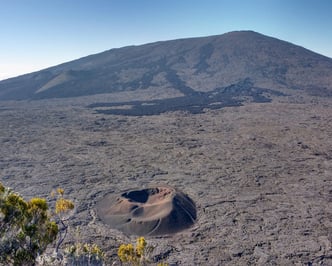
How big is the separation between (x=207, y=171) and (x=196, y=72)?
235 feet

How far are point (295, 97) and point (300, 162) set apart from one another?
43.1m

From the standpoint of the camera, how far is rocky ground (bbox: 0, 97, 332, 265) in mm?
16844

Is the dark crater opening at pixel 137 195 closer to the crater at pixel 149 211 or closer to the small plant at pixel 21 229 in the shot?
the crater at pixel 149 211

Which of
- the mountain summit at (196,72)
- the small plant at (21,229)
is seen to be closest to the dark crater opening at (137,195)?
the small plant at (21,229)

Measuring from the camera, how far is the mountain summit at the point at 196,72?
8362 centimetres

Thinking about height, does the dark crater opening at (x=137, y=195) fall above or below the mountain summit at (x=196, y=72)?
below

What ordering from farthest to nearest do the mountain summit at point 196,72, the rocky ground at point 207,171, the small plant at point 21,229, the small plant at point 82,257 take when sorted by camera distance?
the mountain summit at point 196,72 < the rocky ground at point 207,171 < the small plant at point 82,257 < the small plant at point 21,229

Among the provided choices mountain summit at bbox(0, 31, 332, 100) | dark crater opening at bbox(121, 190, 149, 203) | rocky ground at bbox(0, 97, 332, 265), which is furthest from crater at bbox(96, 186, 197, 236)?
mountain summit at bbox(0, 31, 332, 100)

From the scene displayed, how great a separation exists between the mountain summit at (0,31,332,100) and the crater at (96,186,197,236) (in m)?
54.0

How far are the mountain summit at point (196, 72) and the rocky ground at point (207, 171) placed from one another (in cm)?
3127

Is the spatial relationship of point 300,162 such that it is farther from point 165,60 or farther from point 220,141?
point 165,60

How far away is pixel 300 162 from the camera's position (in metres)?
29.6

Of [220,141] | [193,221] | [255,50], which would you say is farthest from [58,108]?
[255,50]

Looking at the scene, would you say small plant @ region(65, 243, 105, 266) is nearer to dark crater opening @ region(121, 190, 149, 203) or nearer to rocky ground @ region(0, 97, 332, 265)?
rocky ground @ region(0, 97, 332, 265)
